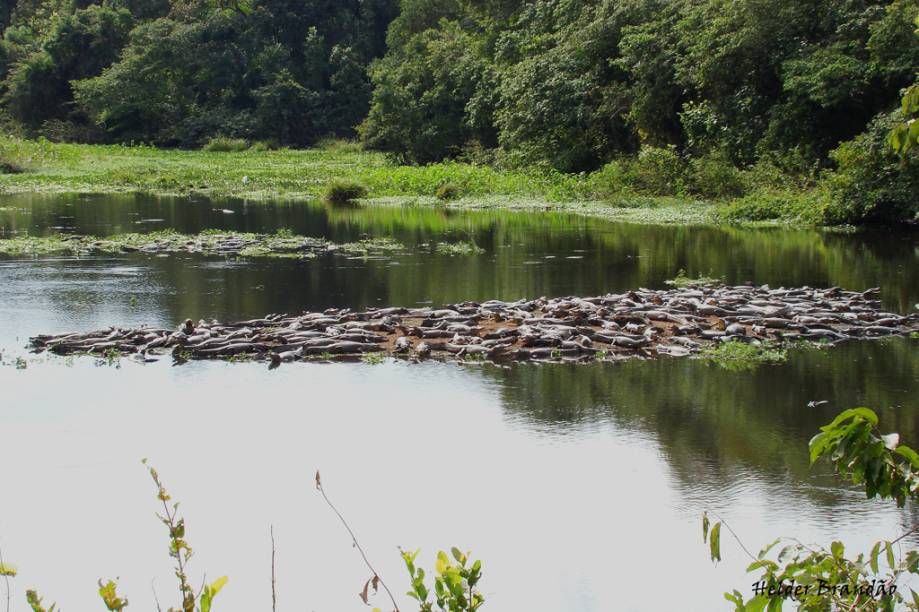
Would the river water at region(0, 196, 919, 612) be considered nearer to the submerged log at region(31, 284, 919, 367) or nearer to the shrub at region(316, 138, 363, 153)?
the submerged log at region(31, 284, 919, 367)

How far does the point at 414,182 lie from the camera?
34594 millimetres

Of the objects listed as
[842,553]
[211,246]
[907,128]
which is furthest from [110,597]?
[211,246]

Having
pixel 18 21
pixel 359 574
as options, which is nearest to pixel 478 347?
pixel 359 574

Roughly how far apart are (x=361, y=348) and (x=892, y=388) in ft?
17.9

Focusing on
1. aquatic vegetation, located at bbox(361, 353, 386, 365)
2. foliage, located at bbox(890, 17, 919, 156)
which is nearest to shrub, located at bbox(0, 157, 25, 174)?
aquatic vegetation, located at bbox(361, 353, 386, 365)

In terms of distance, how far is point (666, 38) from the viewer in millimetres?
29250

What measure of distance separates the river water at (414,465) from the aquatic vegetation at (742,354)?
20cm

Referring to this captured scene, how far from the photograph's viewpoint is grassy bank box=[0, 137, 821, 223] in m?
25.6

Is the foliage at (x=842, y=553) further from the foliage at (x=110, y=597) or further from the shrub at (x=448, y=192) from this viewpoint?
the shrub at (x=448, y=192)

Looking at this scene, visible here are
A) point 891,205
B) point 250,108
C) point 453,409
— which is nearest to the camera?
point 453,409

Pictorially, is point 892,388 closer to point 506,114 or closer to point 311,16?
point 506,114

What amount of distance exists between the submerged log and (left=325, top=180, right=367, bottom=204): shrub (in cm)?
2003

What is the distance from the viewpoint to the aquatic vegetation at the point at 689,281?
15555mm

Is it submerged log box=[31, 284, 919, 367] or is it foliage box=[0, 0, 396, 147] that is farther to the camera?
foliage box=[0, 0, 396, 147]
